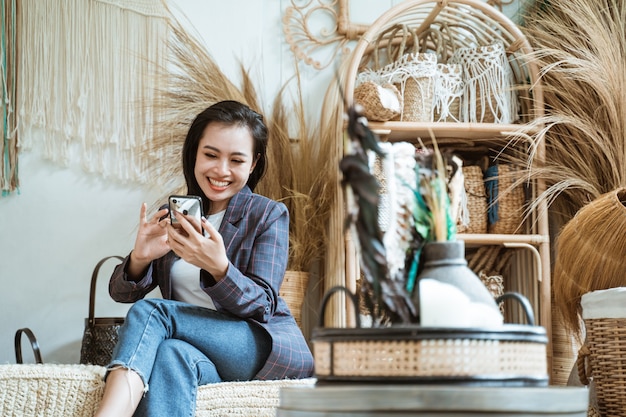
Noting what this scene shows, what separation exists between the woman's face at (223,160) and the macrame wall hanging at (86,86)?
0.78m

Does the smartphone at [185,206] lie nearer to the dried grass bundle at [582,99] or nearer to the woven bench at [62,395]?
the woven bench at [62,395]

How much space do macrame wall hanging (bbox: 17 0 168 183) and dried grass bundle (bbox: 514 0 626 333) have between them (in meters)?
1.30

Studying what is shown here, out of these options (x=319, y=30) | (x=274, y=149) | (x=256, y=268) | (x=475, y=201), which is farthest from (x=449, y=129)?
(x=256, y=268)

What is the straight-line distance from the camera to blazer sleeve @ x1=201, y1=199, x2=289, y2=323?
1582 mm

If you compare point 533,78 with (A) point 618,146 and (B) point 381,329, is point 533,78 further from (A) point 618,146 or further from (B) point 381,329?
(B) point 381,329

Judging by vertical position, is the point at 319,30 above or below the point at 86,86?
above

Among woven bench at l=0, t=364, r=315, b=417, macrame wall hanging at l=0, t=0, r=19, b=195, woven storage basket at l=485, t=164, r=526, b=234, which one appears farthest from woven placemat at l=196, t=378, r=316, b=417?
macrame wall hanging at l=0, t=0, r=19, b=195

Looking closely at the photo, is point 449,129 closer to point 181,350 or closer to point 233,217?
point 233,217

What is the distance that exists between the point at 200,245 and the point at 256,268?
10.1 inches

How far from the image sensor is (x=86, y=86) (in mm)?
2643

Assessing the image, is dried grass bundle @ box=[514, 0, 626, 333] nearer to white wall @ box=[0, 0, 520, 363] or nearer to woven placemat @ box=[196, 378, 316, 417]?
woven placemat @ box=[196, 378, 316, 417]

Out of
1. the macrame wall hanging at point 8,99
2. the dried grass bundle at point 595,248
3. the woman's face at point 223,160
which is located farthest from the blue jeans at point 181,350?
the macrame wall hanging at point 8,99

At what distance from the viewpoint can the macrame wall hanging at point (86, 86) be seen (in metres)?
2.63

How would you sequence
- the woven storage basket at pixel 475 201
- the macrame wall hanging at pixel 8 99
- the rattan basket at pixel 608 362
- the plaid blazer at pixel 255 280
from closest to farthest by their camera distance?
the plaid blazer at pixel 255 280, the rattan basket at pixel 608 362, the woven storage basket at pixel 475 201, the macrame wall hanging at pixel 8 99
